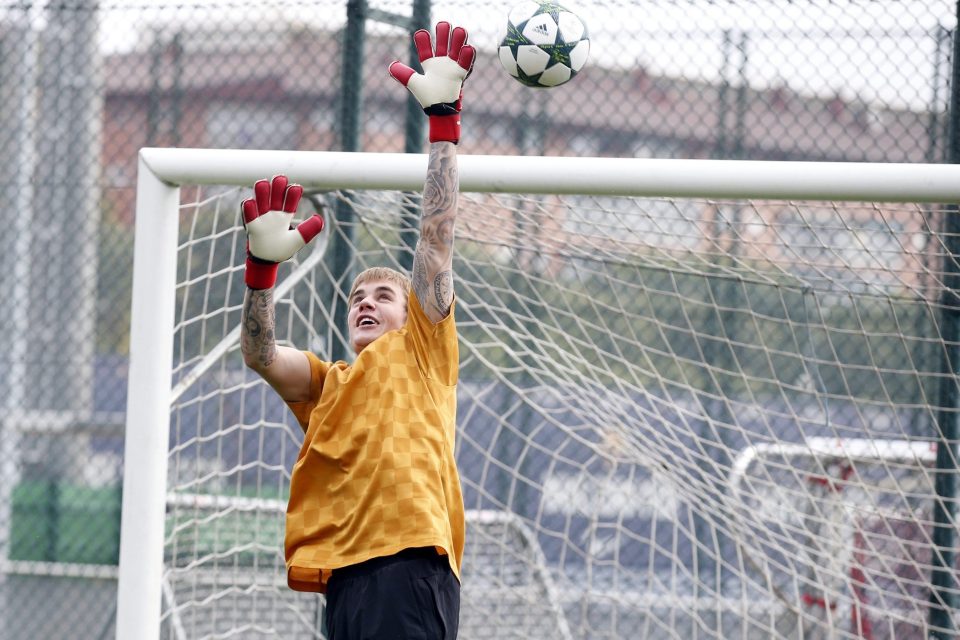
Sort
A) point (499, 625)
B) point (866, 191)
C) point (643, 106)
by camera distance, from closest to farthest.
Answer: point (866, 191)
point (499, 625)
point (643, 106)

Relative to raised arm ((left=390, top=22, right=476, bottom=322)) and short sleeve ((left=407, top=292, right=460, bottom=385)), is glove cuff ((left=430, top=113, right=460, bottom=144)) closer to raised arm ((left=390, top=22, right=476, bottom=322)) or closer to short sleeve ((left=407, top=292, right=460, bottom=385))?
raised arm ((left=390, top=22, right=476, bottom=322))

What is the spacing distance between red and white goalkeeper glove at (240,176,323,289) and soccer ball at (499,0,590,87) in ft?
2.14

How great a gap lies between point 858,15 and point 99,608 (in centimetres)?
462

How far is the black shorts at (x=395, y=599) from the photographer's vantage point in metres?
2.38

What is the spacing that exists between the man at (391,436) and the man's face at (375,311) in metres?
0.07

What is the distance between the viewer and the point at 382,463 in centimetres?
245

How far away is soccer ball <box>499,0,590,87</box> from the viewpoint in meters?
2.65

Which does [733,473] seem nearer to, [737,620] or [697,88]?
[737,620]

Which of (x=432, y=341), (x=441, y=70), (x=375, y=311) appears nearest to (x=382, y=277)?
(x=375, y=311)

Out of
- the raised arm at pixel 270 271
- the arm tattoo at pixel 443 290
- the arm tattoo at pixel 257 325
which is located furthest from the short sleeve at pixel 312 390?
the arm tattoo at pixel 443 290

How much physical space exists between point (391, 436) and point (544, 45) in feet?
3.37

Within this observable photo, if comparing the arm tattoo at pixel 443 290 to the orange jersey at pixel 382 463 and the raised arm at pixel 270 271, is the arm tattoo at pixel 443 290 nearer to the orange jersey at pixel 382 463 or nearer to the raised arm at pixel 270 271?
the orange jersey at pixel 382 463

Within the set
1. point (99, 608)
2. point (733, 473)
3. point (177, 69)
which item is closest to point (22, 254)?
point (177, 69)

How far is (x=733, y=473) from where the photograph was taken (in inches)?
149
